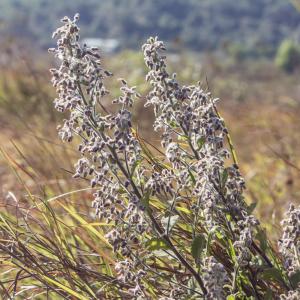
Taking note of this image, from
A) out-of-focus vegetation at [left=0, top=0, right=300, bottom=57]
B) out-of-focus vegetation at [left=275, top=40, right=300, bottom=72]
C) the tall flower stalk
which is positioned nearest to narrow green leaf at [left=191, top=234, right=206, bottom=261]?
the tall flower stalk

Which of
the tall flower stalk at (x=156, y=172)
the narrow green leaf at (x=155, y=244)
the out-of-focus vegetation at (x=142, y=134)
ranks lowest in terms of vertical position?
the narrow green leaf at (x=155, y=244)

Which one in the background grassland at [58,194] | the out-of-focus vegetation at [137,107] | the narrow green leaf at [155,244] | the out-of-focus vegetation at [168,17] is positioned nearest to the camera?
the narrow green leaf at [155,244]

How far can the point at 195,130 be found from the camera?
1.45 meters

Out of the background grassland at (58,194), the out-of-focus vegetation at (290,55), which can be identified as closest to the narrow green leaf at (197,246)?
the background grassland at (58,194)

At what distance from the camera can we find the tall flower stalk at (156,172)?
4.40 feet

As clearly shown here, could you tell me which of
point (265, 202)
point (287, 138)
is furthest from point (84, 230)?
point (287, 138)

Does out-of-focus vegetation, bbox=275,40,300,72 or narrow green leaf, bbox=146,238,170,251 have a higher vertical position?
out-of-focus vegetation, bbox=275,40,300,72

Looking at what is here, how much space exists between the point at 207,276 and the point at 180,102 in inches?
14.9

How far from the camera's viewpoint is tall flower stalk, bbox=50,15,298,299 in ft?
4.40

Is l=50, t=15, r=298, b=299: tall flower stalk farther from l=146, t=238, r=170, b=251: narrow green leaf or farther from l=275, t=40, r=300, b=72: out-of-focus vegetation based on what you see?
l=275, t=40, r=300, b=72: out-of-focus vegetation

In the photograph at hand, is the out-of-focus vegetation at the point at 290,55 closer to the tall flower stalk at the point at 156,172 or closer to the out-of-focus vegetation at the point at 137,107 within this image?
the out-of-focus vegetation at the point at 137,107

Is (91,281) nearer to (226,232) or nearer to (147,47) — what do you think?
(226,232)

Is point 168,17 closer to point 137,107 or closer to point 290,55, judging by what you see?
point 290,55

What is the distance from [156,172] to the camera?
139cm
